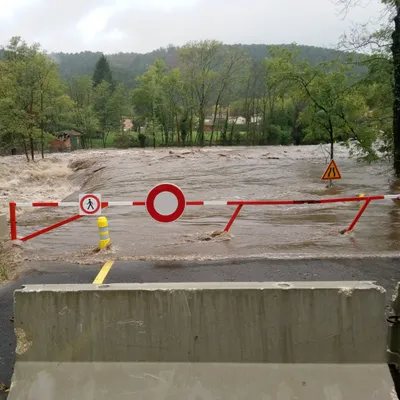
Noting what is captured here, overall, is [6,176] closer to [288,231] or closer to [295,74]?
[295,74]

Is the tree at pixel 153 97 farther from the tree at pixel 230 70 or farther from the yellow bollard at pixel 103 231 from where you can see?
the yellow bollard at pixel 103 231

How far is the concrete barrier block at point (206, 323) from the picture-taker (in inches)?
134

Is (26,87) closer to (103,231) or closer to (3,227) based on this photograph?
(3,227)

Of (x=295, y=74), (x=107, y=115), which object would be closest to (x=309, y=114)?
(x=295, y=74)

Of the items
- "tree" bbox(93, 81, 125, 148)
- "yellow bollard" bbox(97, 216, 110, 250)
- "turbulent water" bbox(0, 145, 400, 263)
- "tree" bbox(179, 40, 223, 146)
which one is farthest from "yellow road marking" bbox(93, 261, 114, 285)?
"tree" bbox(93, 81, 125, 148)

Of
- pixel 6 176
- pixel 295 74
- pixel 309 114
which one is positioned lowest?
pixel 6 176

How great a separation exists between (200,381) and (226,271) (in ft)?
11.7

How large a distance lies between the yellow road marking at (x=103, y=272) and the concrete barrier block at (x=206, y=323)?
2860 millimetres

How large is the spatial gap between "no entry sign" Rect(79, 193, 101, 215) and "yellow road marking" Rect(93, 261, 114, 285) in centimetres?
141

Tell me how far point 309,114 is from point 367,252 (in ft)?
62.7

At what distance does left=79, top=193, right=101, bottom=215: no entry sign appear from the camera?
8.44m

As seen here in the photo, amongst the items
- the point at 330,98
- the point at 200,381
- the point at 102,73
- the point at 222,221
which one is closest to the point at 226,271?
the point at 200,381

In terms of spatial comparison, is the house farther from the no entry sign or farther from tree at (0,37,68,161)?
the no entry sign

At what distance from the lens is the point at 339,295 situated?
11.2 ft
